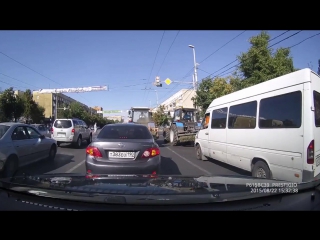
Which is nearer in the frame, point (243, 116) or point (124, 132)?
point (124, 132)

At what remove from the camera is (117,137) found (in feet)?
18.3

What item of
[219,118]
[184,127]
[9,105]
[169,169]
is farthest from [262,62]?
[9,105]

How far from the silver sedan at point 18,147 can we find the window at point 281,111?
6.36 meters

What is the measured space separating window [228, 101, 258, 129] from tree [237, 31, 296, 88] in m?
7.98

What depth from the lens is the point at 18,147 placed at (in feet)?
22.2

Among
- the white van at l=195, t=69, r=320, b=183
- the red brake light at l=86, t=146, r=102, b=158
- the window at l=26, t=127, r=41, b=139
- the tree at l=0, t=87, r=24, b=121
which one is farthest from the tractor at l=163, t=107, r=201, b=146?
the tree at l=0, t=87, r=24, b=121

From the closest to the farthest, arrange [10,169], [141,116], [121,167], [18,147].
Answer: [121,167] < [10,169] < [18,147] < [141,116]

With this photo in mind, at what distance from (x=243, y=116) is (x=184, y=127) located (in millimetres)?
9737

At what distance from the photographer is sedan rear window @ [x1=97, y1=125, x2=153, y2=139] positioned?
5.65 meters

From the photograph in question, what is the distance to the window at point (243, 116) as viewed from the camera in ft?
19.7

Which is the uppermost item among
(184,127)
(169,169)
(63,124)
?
(63,124)

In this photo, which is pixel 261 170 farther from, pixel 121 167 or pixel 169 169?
pixel 121 167
